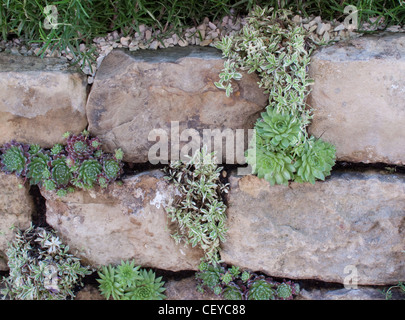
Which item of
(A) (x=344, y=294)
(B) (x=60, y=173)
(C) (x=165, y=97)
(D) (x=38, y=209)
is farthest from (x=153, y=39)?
(A) (x=344, y=294)

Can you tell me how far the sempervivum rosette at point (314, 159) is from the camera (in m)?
2.32

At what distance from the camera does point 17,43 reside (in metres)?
2.70

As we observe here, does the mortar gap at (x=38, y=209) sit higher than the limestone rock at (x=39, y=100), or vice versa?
the limestone rock at (x=39, y=100)

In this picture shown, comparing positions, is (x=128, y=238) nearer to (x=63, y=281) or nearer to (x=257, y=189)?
(x=63, y=281)

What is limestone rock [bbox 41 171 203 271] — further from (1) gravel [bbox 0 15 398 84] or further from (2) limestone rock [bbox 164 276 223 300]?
(1) gravel [bbox 0 15 398 84]

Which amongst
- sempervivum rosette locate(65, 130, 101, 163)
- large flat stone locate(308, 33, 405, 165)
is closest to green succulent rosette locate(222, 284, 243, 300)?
large flat stone locate(308, 33, 405, 165)

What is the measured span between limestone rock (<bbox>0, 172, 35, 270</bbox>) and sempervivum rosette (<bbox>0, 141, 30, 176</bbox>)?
115mm

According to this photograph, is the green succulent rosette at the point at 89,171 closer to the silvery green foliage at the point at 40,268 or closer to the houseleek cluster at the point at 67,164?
the houseleek cluster at the point at 67,164

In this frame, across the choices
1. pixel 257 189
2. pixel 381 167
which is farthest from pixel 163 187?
pixel 381 167

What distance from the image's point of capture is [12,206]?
268cm

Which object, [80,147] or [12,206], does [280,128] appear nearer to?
[80,147]

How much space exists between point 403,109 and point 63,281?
2.53m

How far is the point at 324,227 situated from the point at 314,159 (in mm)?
502

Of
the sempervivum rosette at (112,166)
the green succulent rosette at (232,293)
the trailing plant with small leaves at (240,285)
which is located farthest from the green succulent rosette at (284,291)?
the sempervivum rosette at (112,166)
